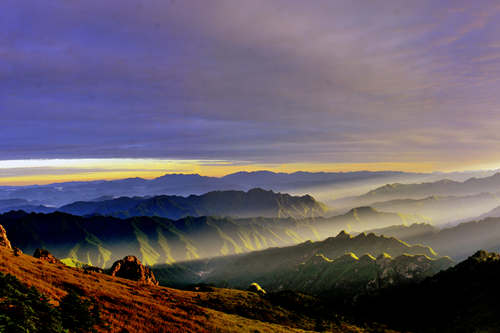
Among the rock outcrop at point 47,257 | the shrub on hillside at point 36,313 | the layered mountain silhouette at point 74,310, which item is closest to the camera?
the shrub on hillside at point 36,313

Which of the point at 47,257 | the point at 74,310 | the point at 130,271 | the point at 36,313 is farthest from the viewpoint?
the point at 130,271

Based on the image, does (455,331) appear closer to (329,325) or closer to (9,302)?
(329,325)

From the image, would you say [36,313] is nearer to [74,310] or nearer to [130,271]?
Result: [74,310]

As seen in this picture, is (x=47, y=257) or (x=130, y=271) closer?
(x=47, y=257)

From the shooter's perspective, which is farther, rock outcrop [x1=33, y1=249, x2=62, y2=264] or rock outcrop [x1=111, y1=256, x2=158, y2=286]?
rock outcrop [x1=111, y1=256, x2=158, y2=286]

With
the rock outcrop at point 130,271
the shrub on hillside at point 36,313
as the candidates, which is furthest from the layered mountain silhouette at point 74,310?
the rock outcrop at point 130,271

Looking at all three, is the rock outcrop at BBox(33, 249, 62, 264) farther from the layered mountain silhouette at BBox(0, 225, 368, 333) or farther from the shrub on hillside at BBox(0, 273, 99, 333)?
the shrub on hillside at BBox(0, 273, 99, 333)

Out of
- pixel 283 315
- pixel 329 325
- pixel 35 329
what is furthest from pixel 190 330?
pixel 329 325

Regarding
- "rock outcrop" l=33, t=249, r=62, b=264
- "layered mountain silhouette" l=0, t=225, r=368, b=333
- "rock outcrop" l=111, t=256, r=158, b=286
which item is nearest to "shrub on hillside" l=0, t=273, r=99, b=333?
"layered mountain silhouette" l=0, t=225, r=368, b=333

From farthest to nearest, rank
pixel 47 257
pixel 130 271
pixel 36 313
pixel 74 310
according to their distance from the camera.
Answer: pixel 130 271, pixel 47 257, pixel 74 310, pixel 36 313

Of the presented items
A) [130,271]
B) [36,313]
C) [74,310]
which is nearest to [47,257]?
[130,271]

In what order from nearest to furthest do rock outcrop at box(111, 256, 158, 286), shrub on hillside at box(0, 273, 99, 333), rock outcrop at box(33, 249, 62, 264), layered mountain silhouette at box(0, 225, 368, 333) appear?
1. shrub on hillside at box(0, 273, 99, 333)
2. layered mountain silhouette at box(0, 225, 368, 333)
3. rock outcrop at box(33, 249, 62, 264)
4. rock outcrop at box(111, 256, 158, 286)

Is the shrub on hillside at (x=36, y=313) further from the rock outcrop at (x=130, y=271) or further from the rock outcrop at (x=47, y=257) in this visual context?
the rock outcrop at (x=130, y=271)

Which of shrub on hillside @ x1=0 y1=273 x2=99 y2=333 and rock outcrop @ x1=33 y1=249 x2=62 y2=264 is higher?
shrub on hillside @ x1=0 y1=273 x2=99 y2=333
